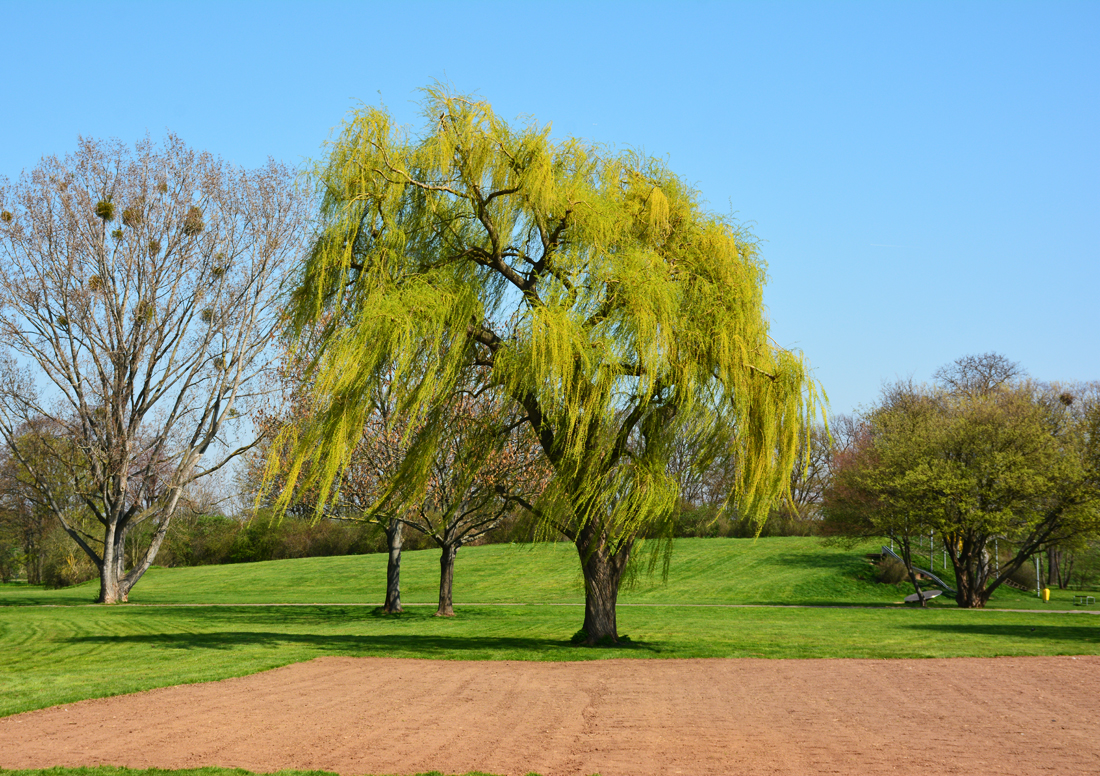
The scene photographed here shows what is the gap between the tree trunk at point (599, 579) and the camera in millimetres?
14352

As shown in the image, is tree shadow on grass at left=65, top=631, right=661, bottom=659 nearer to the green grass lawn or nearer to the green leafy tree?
the green grass lawn

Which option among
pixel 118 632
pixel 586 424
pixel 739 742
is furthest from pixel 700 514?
pixel 739 742

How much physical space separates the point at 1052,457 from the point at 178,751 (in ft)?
98.6

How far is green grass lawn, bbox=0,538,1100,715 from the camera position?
14047mm

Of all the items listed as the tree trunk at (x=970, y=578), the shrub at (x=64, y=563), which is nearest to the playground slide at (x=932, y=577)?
the tree trunk at (x=970, y=578)

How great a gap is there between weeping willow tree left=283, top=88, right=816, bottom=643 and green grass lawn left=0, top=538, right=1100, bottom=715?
3462 mm

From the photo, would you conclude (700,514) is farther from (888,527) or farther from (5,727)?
(5,727)

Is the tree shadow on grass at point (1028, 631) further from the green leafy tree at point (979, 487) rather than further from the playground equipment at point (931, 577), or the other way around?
the playground equipment at point (931, 577)

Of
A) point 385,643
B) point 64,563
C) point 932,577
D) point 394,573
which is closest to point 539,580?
point 394,573

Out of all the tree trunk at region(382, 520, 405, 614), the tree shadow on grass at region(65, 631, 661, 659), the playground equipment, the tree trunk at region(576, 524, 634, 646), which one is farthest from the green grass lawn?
the playground equipment

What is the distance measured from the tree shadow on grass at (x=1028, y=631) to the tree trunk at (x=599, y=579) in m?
9.42

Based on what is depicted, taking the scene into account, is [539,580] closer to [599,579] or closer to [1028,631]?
[1028,631]

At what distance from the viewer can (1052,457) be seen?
2902 centimetres

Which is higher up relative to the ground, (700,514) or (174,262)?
(174,262)
